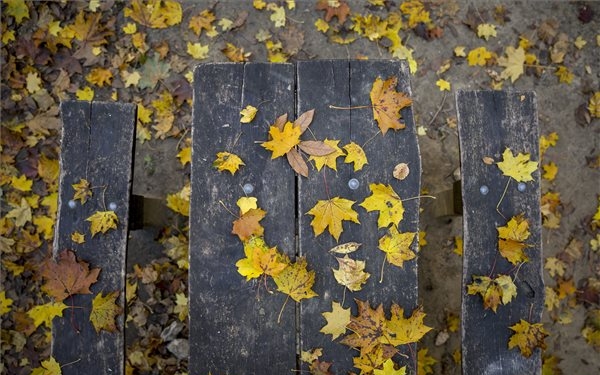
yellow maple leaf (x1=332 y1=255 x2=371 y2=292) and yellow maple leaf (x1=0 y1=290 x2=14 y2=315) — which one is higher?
yellow maple leaf (x1=332 y1=255 x2=371 y2=292)

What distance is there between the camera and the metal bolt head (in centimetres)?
223

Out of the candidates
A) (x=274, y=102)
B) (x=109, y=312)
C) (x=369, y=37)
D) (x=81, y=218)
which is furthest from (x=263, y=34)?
(x=109, y=312)

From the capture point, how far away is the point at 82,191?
90.9 inches

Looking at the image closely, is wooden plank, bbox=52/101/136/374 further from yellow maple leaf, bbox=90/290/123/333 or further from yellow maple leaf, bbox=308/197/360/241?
yellow maple leaf, bbox=308/197/360/241

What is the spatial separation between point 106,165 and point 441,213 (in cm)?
187

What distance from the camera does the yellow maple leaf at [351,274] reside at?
7.26 ft

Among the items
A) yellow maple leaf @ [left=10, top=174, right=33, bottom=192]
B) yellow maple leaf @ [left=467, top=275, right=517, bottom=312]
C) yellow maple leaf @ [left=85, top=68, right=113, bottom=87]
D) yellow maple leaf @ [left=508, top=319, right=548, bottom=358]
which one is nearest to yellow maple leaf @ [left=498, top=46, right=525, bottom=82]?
A: yellow maple leaf @ [left=467, top=275, right=517, bottom=312]

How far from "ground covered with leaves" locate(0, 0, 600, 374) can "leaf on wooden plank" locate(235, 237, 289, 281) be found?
1110 millimetres

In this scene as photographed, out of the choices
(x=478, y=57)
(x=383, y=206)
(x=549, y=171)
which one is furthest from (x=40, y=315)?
(x=549, y=171)

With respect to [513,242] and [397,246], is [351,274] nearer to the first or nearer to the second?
[397,246]

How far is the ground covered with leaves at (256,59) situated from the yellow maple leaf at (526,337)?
3.35 ft

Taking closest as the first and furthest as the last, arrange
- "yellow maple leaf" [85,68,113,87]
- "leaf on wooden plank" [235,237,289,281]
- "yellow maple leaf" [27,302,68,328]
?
"leaf on wooden plank" [235,237,289,281] < "yellow maple leaf" [27,302,68,328] < "yellow maple leaf" [85,68,113,87]

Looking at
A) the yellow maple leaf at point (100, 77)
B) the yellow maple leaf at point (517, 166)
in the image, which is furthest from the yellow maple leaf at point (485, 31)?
the yellow maple leaf at point (100, 77)

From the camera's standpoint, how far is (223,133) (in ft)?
7.39
